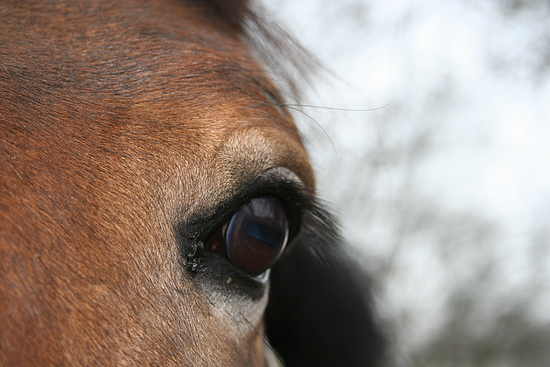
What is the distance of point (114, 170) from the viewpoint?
76 cm

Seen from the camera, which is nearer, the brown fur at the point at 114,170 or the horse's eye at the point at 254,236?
the brown fur at the point at 114,170

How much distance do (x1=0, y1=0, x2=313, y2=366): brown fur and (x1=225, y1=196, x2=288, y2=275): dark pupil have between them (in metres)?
0.11

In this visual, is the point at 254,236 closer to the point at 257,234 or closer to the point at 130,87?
the point at 257,234

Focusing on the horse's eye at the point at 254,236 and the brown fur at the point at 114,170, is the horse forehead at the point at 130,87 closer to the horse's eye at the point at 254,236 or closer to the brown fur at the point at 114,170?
the brown fur at the point at 114,170

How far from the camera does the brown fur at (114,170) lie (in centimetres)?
63

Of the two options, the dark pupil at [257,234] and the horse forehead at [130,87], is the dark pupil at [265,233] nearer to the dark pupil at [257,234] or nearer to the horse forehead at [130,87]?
the dark pupil at [257,234]

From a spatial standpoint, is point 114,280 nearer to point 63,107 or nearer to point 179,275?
point 179,275

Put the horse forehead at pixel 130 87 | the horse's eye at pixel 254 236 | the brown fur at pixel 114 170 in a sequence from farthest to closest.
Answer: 1. the horse's eye at pixel 254 236
2. the horse forehead at pixel 130 87
3. the brown fur at pixel 114 170

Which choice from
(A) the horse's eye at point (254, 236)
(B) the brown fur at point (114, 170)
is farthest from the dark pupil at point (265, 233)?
(B) the brown fur at point (114, 170)

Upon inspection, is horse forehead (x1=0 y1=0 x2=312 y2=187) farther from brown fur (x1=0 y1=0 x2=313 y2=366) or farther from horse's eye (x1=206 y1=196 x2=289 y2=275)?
horse's eye (x1=206 y1=196 x2=289 y2=275)

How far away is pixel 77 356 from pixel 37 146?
0.39m

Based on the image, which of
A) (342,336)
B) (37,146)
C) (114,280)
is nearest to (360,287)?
(342,336)

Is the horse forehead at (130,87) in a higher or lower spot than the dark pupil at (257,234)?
higher

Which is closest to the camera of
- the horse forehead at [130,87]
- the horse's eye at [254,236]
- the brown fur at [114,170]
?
the brown fur at [114,170]
